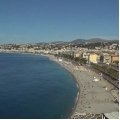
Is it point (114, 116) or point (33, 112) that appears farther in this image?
point (33, 112)

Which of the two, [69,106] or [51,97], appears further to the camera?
[51,97]

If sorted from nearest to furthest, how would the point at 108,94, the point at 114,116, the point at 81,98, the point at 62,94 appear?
the point at 114,116 → the point at 81,98 → the point at 108,94 → the point at 62,94

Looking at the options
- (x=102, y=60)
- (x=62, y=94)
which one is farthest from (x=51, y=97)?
(x=102, y=60)

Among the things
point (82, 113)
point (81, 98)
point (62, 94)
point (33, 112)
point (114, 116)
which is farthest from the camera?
point (62, 94)

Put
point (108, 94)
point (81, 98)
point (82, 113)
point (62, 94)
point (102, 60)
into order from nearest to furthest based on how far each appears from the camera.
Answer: point (82, 113) < point (81, 98) < point (108, 94) < point (62, 94) < point (102, 60)

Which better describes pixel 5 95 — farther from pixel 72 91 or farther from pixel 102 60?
pixel 102 60

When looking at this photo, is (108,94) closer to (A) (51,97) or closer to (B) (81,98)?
(B) (81,98)

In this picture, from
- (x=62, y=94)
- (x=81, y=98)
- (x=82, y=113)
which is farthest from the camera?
(x=62, y=94)

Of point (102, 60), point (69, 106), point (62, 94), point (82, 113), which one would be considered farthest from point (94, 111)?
point (102, 60)
